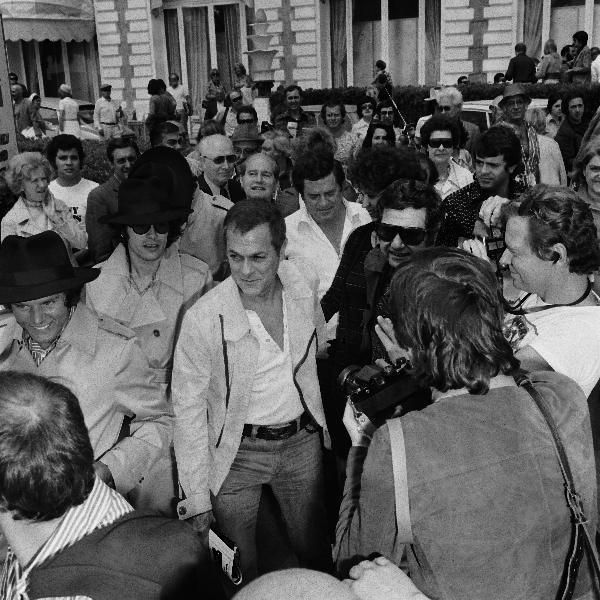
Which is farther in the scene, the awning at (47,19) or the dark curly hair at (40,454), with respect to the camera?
the awning at (47,19)

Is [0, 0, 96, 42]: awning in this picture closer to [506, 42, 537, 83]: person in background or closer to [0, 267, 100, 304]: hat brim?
[506, 42, 537, 83]: person in background

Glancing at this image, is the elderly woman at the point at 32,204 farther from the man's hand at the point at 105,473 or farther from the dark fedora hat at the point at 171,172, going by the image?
the man's hand at the point at 105,473

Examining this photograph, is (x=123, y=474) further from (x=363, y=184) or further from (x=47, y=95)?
(x=47, y=95)

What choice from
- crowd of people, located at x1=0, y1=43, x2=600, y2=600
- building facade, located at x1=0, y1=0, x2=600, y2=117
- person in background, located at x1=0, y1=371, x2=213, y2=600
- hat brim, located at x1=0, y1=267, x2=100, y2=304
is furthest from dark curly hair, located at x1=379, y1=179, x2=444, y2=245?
building facade, located at x1=0, y1=0, x2=600, y2=117

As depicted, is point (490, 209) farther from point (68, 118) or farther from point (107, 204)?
point (68, 118)

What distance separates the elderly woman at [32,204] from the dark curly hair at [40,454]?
11.6ft

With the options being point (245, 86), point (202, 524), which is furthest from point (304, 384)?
point (245, 86)

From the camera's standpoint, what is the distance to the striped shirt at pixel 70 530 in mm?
1647

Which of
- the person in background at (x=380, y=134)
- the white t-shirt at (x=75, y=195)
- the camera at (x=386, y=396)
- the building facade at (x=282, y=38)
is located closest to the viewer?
the camera at (x=386, y=396)

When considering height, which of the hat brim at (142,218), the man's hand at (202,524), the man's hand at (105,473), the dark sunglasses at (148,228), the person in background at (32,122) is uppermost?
the hat brim at (142,218)

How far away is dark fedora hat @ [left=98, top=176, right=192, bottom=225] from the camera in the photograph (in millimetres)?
3574

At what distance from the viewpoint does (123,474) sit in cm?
270

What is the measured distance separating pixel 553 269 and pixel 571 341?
31 cm

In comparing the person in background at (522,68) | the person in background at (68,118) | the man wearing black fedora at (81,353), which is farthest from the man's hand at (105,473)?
the person in background at (68,118)
